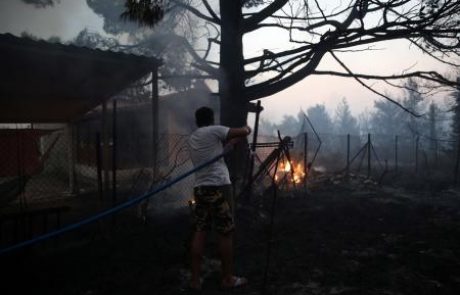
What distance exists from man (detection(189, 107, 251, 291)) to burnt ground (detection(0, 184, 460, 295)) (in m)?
0.32

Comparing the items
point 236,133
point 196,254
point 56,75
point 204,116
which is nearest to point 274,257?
point 196,254

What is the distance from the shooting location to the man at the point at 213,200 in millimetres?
4227

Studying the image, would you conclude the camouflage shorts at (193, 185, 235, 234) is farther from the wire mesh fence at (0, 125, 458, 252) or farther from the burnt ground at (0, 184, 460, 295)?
the wire mesh fence at (0, 125, 458, 252)

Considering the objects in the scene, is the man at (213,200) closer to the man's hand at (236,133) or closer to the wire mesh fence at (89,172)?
the man's hand at (236,133)

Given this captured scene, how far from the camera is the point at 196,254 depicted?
4199mm

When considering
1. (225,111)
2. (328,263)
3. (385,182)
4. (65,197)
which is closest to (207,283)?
(328,263)

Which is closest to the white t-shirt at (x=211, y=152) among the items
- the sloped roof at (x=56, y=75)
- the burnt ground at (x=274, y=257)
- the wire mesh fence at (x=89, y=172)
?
the wire mesh fence at (x=89, y=172)

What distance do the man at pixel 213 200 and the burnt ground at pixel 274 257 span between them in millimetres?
319

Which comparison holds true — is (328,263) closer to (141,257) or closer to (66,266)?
(141,257)

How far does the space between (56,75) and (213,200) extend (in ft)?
14.8

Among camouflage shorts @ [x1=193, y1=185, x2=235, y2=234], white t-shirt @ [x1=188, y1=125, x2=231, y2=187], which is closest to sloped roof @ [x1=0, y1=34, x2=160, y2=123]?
white t-shirt @ [x1=188, y1=125, x2=231, y2=187]

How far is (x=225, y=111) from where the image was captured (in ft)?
28.9

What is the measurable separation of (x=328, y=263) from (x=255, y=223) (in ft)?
7.70

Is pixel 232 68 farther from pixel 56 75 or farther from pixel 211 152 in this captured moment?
pixel 211 152
